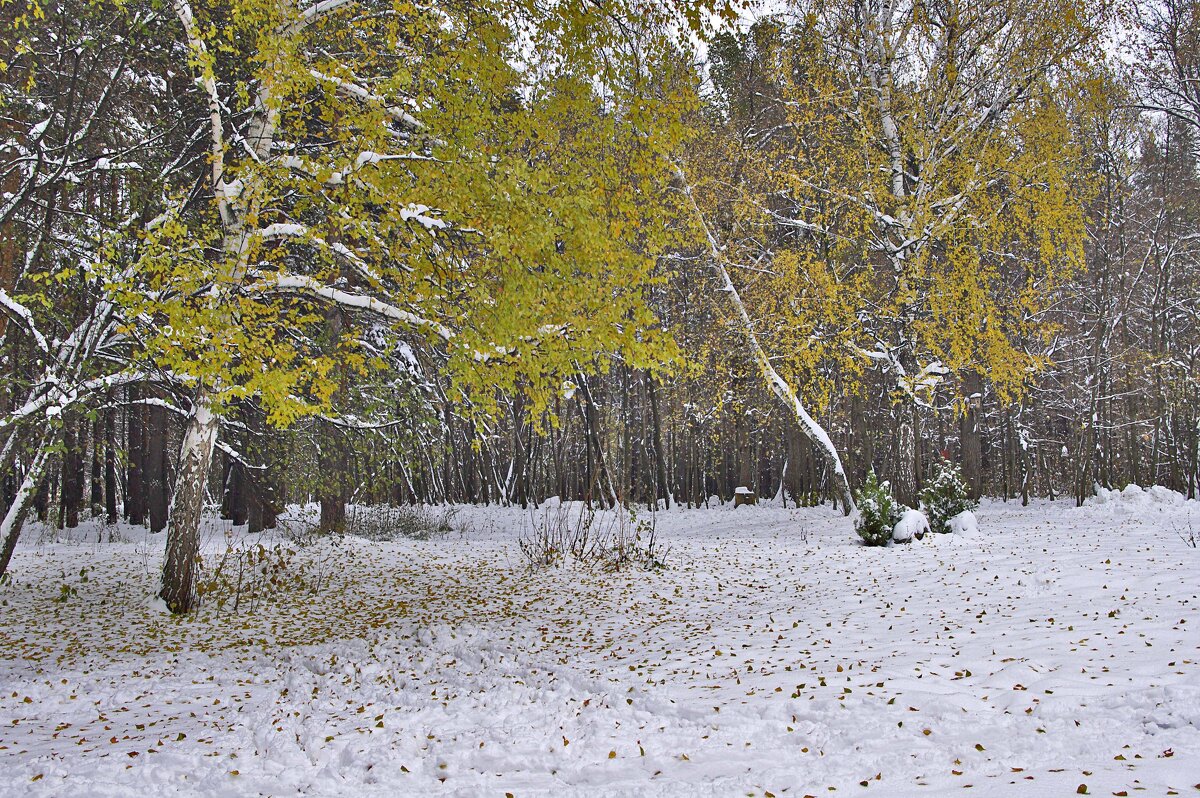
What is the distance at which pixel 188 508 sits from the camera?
28.4ft

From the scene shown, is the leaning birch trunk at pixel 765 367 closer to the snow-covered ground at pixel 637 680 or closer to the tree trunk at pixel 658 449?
the snow-covered ground at pixel 637 680

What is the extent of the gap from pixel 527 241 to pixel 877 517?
8123 mm

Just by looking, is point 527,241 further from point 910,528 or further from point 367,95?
point 910,528

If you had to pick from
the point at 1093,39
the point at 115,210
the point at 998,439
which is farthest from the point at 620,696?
the point at 998,439

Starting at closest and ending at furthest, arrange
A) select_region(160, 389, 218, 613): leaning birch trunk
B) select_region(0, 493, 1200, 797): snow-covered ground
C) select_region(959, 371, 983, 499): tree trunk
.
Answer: select_region(0, 493, 1200, 797): snow-covered ground
select_region(160, 389, 218, 613): leaning birch trunk
select_region(959, 371, 983, 499): tree trunk

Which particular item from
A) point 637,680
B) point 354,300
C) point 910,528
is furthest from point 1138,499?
point 354,300

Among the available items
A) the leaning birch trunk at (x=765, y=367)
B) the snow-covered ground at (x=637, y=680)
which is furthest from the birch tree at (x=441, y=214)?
the leaning birch trunk at (x=765, y=367)

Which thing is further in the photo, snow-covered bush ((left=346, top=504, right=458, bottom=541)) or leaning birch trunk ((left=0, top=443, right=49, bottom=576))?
snow-covered bush ((left=346, top=504, right=458, bottom=541))

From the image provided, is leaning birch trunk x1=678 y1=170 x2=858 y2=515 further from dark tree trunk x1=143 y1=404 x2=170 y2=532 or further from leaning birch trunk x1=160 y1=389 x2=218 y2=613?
dark tree trunk x1=143 y1=404 x2=170 y2=532

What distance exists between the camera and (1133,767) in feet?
12.1

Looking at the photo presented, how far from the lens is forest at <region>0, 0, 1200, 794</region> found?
740cm

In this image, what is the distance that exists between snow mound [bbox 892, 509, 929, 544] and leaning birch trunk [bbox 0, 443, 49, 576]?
37.7ft

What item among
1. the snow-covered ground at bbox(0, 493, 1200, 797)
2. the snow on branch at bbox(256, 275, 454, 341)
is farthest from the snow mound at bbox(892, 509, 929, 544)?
the snow on branch at bbox(256, 275, 454, 341)

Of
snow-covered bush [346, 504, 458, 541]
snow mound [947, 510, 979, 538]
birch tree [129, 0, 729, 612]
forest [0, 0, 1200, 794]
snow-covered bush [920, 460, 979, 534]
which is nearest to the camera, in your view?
birch tree [129, 0, 729, 612]
